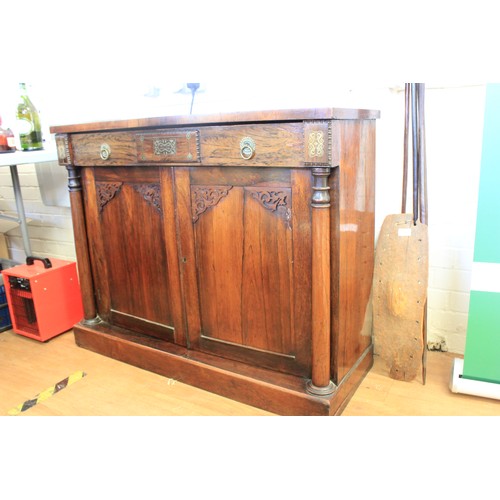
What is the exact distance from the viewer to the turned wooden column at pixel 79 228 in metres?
2.08

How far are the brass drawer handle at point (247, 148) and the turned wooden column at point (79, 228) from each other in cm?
89

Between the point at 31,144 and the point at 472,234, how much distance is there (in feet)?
7.41

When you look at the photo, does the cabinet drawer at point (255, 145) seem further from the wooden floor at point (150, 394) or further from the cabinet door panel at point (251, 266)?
the wooden floor at point (150, 394)

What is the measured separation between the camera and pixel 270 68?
78.4 inches

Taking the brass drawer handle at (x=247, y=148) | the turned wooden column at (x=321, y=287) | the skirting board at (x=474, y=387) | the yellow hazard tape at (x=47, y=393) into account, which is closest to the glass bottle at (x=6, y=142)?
the yellow hazard tape at (x=47, y=393)

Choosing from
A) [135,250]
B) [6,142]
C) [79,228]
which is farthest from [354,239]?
[6,142]

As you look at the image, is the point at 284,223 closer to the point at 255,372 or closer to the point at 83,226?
the point at 255,372

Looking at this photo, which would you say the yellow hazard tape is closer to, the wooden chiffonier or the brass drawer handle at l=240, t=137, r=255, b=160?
the wooden chiffonier

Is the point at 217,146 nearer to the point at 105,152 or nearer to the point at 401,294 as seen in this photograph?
the point at 105,152

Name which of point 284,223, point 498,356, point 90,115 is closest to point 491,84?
point 284,223

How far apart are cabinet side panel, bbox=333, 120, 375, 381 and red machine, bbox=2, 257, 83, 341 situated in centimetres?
146

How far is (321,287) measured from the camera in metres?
1.56

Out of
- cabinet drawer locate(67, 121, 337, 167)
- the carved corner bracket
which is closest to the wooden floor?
the carved corner bracket

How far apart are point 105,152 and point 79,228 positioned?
42 cm
